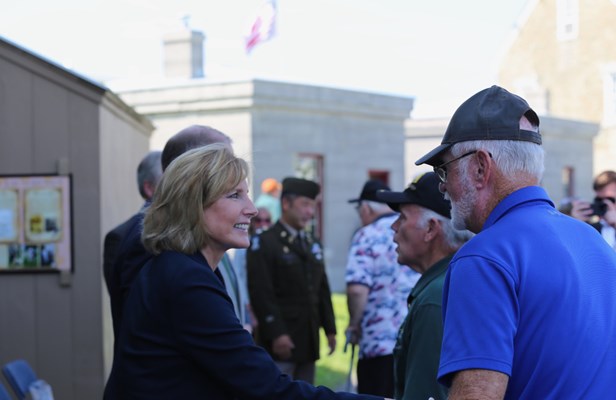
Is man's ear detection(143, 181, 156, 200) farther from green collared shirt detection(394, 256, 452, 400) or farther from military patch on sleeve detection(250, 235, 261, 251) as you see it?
green collared shirt detection(394, 256, 452, 400)

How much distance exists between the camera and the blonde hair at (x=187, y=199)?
2.78 meters

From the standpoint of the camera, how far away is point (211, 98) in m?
14.8

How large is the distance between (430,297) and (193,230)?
846mm

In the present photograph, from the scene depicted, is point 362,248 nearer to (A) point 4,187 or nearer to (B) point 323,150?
(A) point 4,187

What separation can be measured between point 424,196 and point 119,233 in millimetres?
1811

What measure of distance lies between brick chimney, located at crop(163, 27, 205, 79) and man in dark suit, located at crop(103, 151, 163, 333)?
1289 centimetres

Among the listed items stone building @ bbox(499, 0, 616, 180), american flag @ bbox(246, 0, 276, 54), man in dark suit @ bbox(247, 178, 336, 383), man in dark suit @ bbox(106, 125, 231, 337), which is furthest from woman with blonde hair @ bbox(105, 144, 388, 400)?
stone building @ bbox(499, 0, 616, 180)

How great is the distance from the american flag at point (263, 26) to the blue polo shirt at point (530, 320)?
1912cm

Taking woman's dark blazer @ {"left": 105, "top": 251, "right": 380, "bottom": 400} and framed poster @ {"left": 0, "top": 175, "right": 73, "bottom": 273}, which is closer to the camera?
woman's dark blazer @ {"left": 105, "top": 251, "right": 380, "bottom": 400}

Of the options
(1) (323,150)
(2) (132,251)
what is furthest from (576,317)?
(1) (323,150)

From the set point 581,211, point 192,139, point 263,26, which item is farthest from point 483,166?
point 263,26

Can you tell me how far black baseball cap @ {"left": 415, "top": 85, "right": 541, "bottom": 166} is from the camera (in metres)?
2.21

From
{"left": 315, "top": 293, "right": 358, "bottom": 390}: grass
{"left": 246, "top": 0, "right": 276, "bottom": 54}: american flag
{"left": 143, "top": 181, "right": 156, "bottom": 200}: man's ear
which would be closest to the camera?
{"left": 143, "top": 181, "right": 156, "bottom": 200}: man's ear

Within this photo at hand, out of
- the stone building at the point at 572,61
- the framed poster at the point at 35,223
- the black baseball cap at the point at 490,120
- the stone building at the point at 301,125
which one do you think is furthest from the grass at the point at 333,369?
the stone building at the point at 572,61
